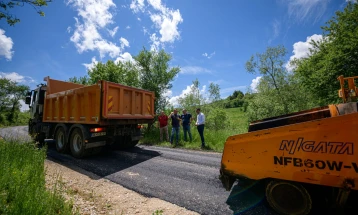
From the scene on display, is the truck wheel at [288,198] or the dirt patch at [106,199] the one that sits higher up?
the truck wheel at [288,198]

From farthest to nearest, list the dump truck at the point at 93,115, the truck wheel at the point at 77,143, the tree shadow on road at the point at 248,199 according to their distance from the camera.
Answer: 1. the truck wheel at the point at 77,143
2. the dump truck at the point at 93,115
3. the tree shadow on road at the point at 248,199

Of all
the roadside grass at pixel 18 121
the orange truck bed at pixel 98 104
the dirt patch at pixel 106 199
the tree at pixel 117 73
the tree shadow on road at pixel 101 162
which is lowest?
the dirt patch at pixel 106 199

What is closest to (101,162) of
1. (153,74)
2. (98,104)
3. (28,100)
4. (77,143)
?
(77,143)

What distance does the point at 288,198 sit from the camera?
8.76ft

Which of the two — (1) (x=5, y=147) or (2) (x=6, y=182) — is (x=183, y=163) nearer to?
(2) (x=6, y=182)

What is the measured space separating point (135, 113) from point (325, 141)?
6221 millimetres

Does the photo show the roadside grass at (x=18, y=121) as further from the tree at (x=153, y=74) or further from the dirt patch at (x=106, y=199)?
the dirt patch at (x=106, y=199)

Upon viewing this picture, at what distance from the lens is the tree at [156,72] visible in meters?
16.2

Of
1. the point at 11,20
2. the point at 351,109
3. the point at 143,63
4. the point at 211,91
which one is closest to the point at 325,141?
the point at 351,109

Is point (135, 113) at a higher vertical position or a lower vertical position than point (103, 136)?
higher

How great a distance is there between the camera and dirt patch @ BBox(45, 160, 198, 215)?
2.95m

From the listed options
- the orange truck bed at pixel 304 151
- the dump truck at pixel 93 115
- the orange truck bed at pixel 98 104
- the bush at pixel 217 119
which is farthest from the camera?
the bush at pixel 217 119

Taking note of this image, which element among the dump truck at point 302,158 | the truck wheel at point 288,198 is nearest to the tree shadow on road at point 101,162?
the dump truck at point 302,158

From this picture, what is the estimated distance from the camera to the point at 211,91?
1292 inches
